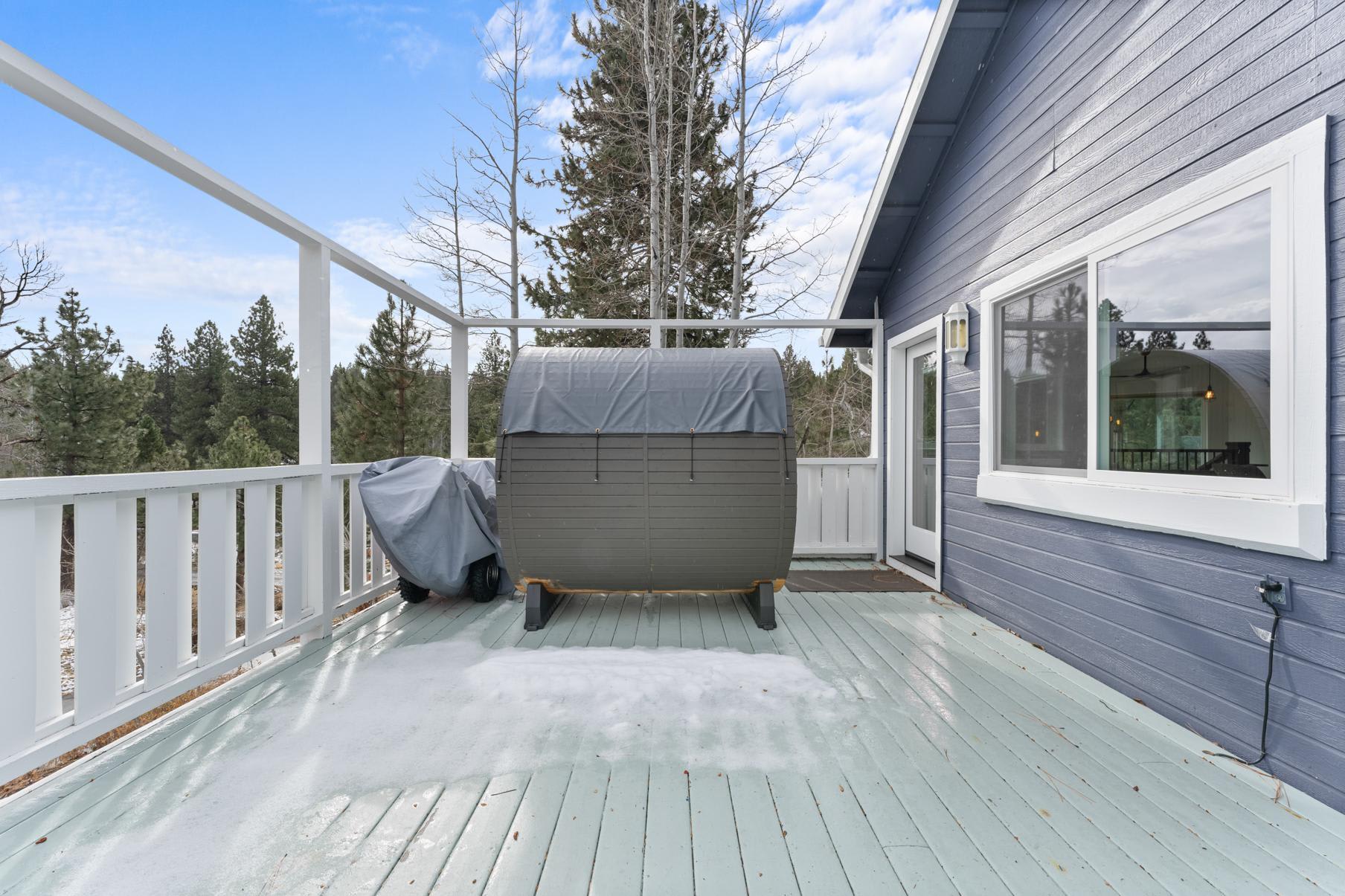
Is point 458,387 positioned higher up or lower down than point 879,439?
higher up

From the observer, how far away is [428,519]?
3635 millimetres

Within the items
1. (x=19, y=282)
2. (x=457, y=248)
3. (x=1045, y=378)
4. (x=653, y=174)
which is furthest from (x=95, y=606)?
(x=457, y=248)

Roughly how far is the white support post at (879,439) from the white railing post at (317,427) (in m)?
4.11

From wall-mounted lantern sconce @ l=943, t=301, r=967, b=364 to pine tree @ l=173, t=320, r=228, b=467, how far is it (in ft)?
48.0

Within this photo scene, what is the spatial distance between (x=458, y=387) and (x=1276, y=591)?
15.8 feet

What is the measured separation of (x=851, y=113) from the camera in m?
7.29

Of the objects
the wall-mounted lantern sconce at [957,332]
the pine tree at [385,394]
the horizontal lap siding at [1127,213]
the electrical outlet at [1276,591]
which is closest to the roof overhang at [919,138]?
the horizontal lap siding at [1127,213]

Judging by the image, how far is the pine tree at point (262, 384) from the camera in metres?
14.1

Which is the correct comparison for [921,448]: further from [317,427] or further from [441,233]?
[441,233]

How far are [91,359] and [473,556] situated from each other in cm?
1183

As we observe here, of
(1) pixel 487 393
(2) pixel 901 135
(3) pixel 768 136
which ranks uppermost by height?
(3) pixel 768 136

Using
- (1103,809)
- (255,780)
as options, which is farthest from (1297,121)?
(255,780)

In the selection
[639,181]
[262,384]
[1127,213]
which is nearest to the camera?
[1127,213]

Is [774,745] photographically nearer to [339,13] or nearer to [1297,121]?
[1297,121]
